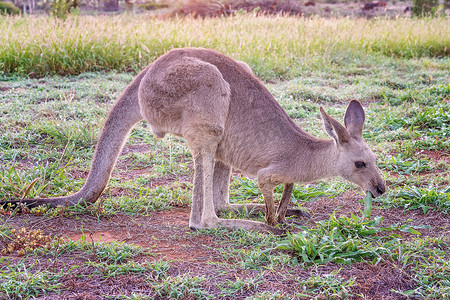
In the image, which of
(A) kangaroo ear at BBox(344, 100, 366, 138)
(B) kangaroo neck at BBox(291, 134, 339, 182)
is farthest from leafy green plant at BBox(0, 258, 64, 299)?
(A) kangaroo ear at BBox(344, 100, 366, 138)

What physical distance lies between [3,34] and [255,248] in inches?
268

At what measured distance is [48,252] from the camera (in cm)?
281

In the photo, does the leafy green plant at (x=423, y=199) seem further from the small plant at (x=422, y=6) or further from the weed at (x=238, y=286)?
the small plant at (x=422, y=6)

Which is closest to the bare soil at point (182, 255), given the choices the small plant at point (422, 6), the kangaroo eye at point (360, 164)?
the kangaroo eye at point (360, 164)

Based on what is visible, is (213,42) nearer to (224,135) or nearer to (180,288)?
(224,135)

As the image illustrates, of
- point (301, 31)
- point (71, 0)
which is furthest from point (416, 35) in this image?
point (71, 0)

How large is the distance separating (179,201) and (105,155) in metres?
0.74

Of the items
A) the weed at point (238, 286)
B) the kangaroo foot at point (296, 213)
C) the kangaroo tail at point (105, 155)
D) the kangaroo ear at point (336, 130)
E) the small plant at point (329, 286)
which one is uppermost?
the kangaroo ear at point (336, 130)

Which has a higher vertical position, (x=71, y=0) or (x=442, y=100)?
(x=71, y=0)

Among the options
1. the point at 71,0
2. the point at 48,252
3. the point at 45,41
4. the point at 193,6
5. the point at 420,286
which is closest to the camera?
the point at 420,286

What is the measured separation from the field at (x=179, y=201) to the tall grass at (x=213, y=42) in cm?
5

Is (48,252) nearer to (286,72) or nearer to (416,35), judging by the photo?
(286,72)

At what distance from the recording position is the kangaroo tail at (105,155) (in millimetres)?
3354

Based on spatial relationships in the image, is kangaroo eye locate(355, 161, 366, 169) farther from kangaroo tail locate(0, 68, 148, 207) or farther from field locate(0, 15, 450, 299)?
kangaroo tail locate(0, 68, 148, 207)
